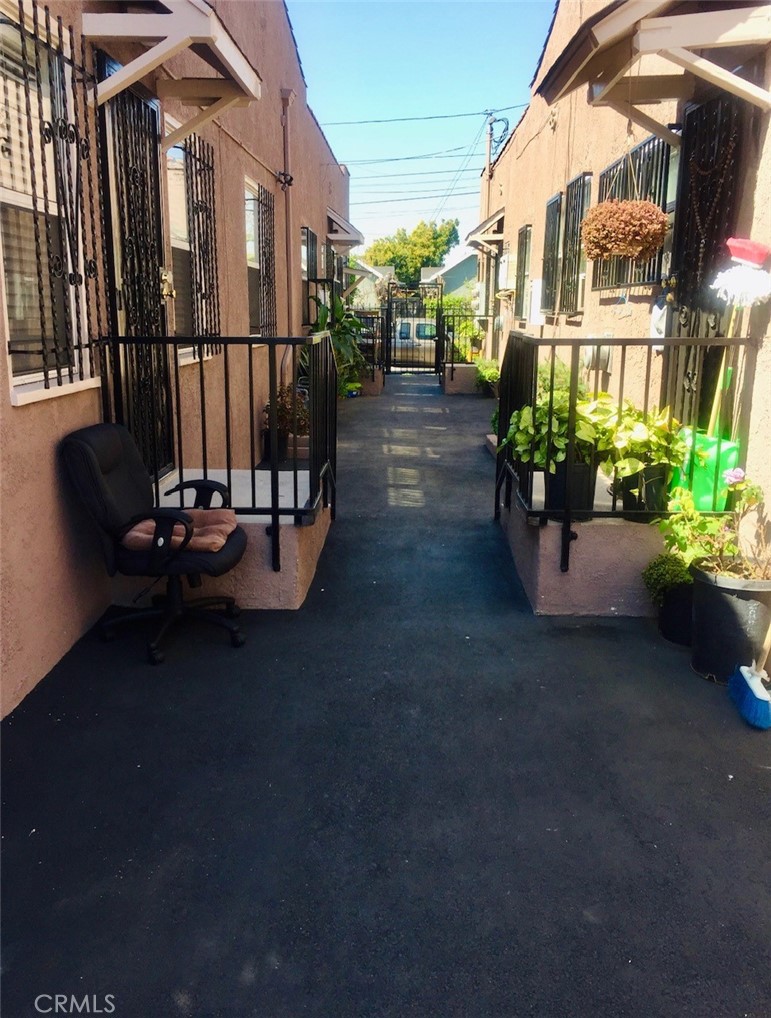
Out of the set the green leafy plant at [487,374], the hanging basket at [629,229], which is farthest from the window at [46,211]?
the green leafy plant at [487,374]

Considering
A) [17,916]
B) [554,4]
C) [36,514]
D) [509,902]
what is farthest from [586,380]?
[17,916]

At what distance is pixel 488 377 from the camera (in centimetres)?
1334

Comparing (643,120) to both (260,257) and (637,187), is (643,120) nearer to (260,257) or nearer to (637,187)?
(637,187)

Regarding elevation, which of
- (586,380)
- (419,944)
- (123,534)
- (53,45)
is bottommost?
(419,944)

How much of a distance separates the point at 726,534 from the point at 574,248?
205 inches

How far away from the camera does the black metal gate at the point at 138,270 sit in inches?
161

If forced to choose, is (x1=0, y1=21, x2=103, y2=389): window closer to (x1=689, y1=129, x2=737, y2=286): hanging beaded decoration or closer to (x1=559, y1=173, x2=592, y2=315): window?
(x1=689, y1=129, x2=737, y2=286): hanging beaded decoration

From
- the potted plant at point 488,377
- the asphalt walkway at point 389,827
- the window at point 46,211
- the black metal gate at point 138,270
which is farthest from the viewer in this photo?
the potted plant at point 488,377

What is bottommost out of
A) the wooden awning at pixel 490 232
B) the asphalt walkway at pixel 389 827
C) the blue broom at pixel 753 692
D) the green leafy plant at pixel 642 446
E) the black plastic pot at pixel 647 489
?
the asphalt walkway at pixel 389 827

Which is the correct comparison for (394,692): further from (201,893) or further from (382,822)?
(201,893)

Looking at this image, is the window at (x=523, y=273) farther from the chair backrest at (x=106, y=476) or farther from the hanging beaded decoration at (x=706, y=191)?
the chair backrest at (x=106, y=476)

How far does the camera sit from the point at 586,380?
25.3 ft

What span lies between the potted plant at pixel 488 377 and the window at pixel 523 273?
998 mm

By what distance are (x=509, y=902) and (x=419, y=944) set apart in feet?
0.95
